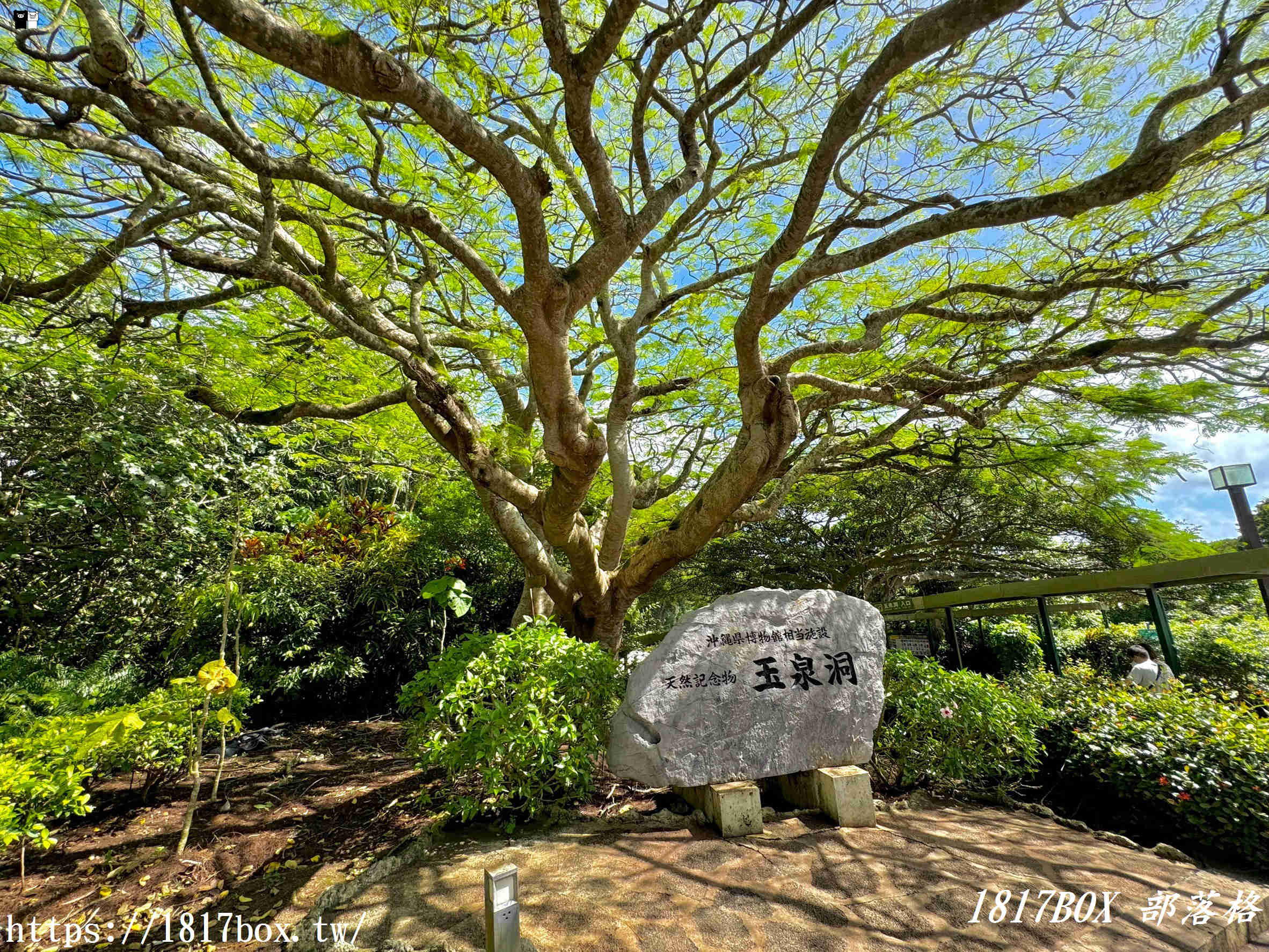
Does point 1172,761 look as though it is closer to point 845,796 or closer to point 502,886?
point 845,796

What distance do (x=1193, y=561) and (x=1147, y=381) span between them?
1868mm

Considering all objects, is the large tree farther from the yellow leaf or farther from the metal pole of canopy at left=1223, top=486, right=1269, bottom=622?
the metal pole of canopy at left=1223, top=486, right=1269, bottom=622

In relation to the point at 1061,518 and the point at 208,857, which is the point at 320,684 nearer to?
the point at 208,857

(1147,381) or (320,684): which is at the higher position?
(1147,381)

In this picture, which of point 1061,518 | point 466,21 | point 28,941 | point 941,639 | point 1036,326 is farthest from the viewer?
point 941,639

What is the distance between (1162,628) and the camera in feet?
19.0

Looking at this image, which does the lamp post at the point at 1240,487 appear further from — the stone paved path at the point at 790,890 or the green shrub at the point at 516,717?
the green shrub at the point at 516,717

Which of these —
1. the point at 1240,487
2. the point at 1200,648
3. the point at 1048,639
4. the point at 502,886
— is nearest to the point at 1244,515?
the point at 1240,487

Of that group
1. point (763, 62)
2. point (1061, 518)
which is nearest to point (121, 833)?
point (763, 62)

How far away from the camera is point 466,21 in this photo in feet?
13.1

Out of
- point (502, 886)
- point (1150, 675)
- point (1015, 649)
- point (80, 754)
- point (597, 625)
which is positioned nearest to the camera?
point (502, 886)

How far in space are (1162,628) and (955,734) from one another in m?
3.57

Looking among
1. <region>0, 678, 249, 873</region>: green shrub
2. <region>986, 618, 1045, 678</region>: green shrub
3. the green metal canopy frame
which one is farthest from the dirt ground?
<region>986, 618, 1045, 678</region>: green shrub

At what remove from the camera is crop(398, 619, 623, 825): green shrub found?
11.2 feet
